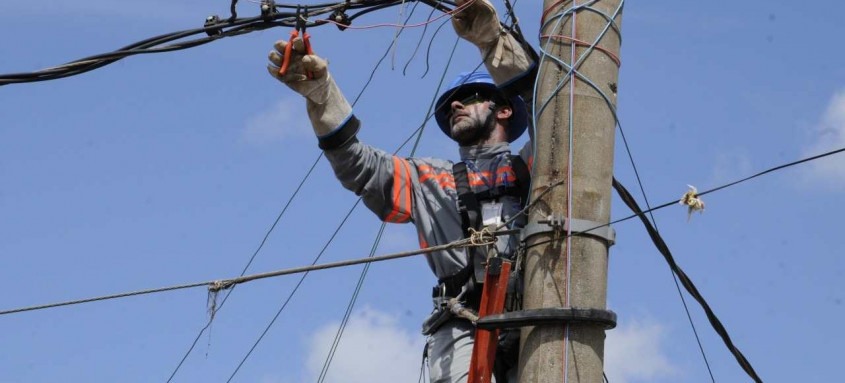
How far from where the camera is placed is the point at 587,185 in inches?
202

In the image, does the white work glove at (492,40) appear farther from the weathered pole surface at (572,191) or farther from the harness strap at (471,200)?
the harness strap at (471,200)

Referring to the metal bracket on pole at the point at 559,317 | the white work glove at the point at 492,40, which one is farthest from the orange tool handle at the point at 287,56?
the metal bracket on pole at the point at 559,317

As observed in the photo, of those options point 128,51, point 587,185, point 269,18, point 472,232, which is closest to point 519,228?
point 472,232

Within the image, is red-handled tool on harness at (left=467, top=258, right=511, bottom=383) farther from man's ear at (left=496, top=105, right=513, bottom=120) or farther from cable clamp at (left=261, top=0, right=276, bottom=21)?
cable clamp at (left=261, top=0, right=276, bottom=21)

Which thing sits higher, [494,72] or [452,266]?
[494,72]

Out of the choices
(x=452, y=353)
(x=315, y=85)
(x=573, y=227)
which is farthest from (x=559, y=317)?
(x=315, y=85)

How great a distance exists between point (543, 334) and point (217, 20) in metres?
2.26

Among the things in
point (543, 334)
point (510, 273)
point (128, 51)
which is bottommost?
point (543, 334)

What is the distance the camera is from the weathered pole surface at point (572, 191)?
4941mm

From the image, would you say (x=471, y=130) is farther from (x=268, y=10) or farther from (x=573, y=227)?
(x=573, y=227)

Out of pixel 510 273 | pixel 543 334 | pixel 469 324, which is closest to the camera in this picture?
pixel 543 334

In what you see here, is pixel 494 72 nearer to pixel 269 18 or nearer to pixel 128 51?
pixel 269 18

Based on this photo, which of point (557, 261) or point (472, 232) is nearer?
point (557, 261)

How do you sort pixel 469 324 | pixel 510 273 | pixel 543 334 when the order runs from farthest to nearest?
1. pixel 469 324
2. pixel 510 273
3. pixel 543 334
